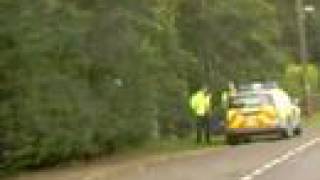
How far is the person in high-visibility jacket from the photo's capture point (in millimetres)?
31203

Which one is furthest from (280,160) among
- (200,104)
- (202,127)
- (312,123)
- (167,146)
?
(312,123)

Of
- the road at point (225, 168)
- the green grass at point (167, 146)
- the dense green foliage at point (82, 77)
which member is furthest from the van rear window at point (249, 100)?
the road at point (225, 168)

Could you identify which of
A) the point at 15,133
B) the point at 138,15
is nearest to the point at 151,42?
the point at 138,15

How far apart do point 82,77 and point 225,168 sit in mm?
3980

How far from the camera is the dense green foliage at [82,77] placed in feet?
65.7

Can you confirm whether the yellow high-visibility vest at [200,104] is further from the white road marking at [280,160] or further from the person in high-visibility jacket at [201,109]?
the white road marking at [280,160]

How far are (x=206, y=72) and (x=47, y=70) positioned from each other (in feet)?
44.4

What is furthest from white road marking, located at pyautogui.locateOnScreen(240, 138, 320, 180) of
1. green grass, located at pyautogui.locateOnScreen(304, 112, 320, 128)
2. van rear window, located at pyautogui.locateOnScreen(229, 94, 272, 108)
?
green grass, located at pyautogui.locateOnScreen(304, 112, 320, 128)

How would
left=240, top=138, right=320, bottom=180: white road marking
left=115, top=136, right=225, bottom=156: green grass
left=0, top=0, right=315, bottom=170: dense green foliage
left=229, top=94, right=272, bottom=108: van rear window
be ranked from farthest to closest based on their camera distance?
left=229, top=94, right=272, bottom=108: van rear window, left=115, top=136, right=225, bottom=156: green grass, left=0, top=0, right=315, bottom=170: dense green foliage, left=240, top=138, right=320, bottom=180: white road marking

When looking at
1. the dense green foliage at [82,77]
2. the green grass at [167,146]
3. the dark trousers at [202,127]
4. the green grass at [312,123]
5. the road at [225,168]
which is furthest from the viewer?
the green grass at [312,123]

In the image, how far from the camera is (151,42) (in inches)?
1038

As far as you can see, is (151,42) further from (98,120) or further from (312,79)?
(312,79)

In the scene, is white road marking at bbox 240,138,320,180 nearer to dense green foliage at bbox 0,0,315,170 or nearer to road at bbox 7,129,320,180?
road at bbox 7,129,320,180

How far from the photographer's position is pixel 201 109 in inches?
1235
